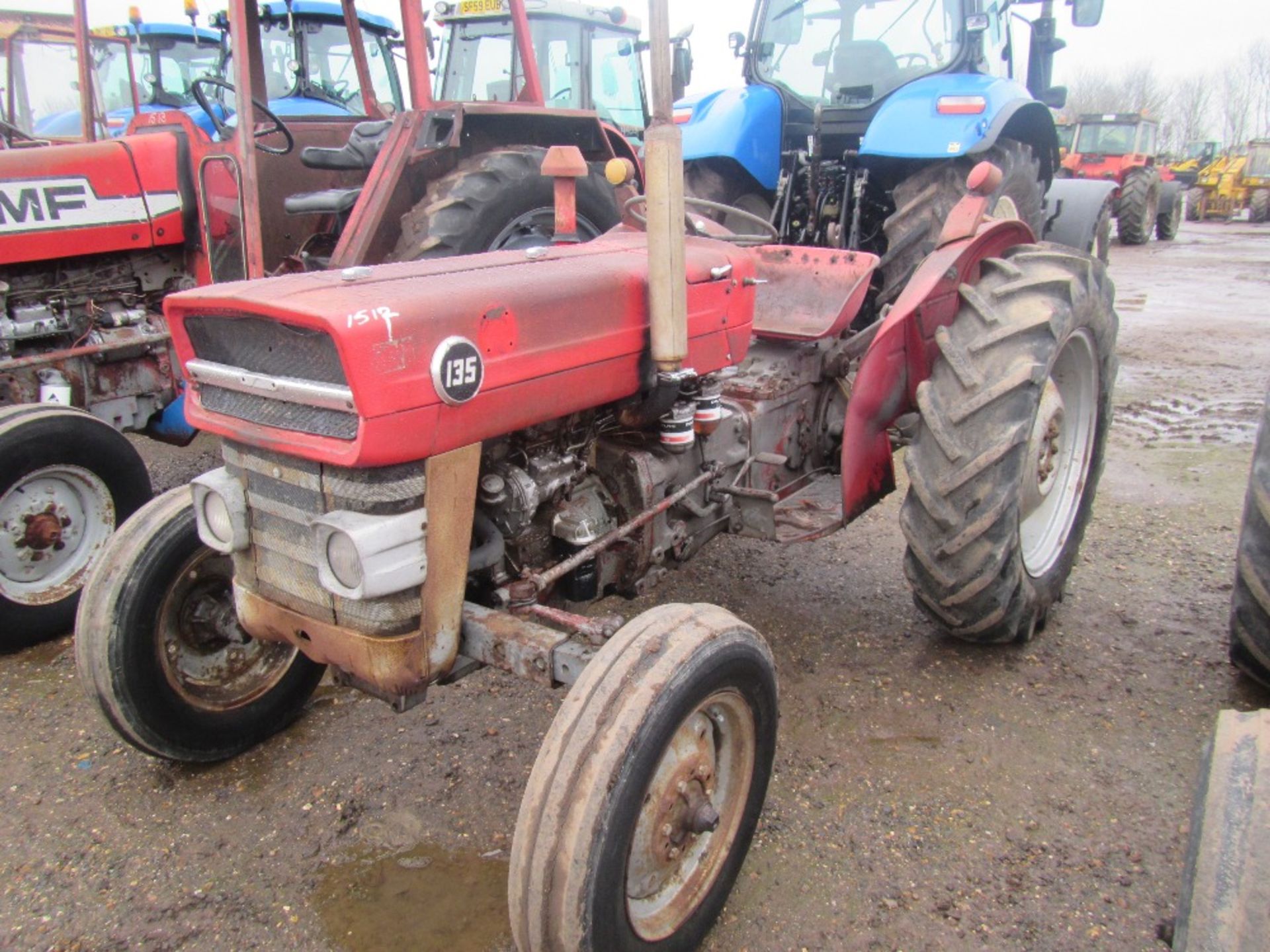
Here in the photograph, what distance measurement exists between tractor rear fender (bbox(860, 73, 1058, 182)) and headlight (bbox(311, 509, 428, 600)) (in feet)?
11.1

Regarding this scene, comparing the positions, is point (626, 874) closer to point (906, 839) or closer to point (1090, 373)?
point (906, 839)

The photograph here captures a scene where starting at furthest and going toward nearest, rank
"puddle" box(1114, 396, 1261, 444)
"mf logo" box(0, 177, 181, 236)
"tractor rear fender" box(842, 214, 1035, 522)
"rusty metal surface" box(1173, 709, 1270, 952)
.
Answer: "puddle" box(1114, 396, 1261, 444), "mf logo" box(0, 177, 181, 236), "tractor rear fender" box(842, 214, 1035, 522), "rusty metal surface" box(1173, 709, 1270, 952)

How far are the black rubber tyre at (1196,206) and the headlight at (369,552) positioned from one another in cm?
2685

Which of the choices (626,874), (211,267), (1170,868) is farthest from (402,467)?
(211,267)

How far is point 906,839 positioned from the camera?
2279 millimetres

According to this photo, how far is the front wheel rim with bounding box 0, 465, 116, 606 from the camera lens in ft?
10.8

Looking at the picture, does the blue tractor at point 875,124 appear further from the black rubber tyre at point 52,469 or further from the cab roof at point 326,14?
the black rubber tyre at point 52,469

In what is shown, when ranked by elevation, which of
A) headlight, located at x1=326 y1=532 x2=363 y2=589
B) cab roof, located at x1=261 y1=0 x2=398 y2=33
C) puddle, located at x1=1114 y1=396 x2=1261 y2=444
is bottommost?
puddle, located at x1=1114 y1=396 x2=1261 y2=444

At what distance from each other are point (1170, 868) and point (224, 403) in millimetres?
2354

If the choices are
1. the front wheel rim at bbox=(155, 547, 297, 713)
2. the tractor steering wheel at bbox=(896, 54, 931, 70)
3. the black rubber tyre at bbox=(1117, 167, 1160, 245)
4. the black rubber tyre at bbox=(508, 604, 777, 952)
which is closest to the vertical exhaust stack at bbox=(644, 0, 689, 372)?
the black rubber tyre at bbox=(508, 604, 777, 952)

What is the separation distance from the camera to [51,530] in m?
3.37

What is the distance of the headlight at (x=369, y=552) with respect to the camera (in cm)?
177

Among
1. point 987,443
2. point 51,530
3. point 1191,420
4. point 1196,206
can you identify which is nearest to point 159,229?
point 51,530

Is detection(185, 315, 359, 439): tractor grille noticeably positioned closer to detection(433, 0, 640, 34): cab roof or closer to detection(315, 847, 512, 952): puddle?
detection(315, 847, 512, 952): puddle
